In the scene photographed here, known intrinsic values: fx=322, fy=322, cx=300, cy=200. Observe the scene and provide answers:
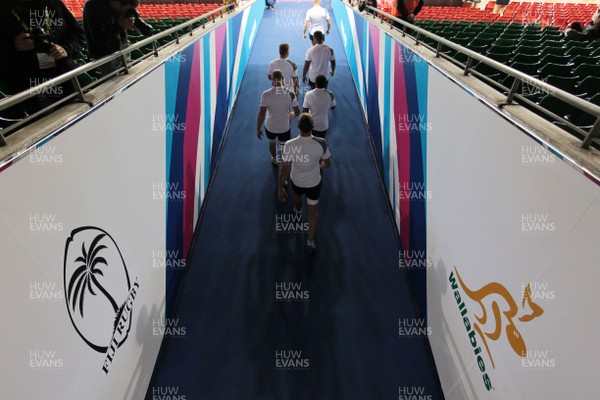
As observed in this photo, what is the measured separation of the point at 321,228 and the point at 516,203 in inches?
102

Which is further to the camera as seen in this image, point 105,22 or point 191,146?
point 191,146

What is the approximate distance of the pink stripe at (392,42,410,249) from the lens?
12.0ft

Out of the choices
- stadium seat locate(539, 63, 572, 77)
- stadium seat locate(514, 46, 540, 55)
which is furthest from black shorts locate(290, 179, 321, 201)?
stadium seat locate(514, 46, 540, 55)

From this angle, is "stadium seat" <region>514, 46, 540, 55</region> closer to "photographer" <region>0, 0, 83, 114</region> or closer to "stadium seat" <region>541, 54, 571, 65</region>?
"stadium seat" <region>541, 54, 571, 65</region>

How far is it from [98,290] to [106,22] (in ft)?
7.12

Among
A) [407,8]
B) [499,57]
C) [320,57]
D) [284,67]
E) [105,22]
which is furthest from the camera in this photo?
[407,8]

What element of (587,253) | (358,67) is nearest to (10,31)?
(587,253)

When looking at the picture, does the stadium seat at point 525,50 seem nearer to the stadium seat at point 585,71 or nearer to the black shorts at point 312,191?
the stadium seat at point 585,71

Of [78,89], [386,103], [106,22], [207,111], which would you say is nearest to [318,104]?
[386,103]

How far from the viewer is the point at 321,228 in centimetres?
409

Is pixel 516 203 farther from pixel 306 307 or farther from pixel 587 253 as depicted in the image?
pixel 306 307

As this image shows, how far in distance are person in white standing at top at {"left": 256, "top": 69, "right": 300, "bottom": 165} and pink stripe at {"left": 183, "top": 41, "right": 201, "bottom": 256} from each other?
82cm

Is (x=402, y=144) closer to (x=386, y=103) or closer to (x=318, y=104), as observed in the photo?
(x=386, y=103)

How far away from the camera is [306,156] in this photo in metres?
3.29
